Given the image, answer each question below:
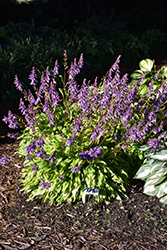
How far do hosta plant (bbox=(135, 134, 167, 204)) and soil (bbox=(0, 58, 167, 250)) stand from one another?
0.40 ft

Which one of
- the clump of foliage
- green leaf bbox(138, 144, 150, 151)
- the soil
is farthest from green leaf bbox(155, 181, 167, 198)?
the clump of foliage

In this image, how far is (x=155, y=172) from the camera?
3539 millimetres

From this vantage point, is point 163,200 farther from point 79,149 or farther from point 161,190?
point 79,149

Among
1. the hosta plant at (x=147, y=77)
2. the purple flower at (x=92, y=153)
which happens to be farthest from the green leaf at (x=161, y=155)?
the hosta plant at (x=147, y=77)

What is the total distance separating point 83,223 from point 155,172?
1.06 meters

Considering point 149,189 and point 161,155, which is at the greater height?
point 161,155

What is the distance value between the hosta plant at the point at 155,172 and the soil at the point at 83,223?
0.40 ft

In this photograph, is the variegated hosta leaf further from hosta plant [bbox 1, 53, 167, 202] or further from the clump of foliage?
the clump of foliage

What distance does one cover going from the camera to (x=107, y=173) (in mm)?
3602

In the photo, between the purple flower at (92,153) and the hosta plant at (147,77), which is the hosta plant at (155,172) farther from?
the hosta plant at (147,77)

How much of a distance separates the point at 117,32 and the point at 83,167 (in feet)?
22.8

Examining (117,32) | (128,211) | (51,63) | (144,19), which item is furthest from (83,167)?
(144,19)

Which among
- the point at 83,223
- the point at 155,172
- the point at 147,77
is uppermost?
the point at 147,77

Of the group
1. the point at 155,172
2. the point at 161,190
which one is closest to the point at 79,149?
the point at 155,172
